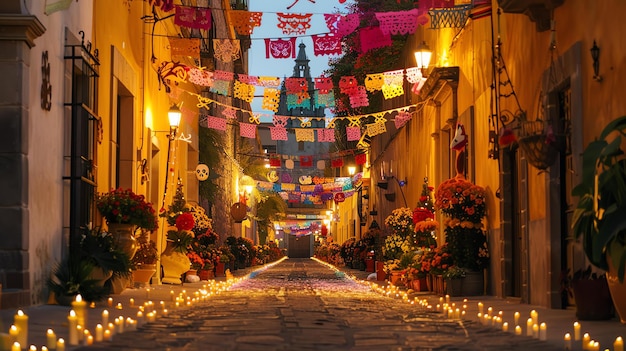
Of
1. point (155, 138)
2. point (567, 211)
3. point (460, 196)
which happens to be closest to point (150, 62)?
point (155, 138)

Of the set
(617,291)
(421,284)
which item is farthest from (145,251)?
(617,291)

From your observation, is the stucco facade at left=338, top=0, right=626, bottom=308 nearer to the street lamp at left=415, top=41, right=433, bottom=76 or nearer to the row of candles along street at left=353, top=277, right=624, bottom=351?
the street lamp at left=415, top=41, right=433, bottom=76

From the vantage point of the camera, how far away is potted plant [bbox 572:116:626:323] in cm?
869

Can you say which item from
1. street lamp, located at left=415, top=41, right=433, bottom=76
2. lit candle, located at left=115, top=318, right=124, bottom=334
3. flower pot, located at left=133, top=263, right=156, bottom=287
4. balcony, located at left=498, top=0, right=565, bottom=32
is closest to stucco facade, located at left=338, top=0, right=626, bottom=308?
balcony, located at left=498, top=0, right=565, bottom=32

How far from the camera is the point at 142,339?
8031mm

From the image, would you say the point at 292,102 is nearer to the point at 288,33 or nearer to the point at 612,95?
the point at 288,33

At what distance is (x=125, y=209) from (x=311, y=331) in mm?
6625

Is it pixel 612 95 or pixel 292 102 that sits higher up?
pixel 292 102

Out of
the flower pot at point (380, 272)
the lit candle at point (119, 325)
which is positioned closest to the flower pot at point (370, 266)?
the flower pot at point (380, 272)

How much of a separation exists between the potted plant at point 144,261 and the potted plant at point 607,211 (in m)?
10.8

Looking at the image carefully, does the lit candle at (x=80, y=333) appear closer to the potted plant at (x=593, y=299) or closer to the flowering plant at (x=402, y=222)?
the potted plant at (x=593, y=299)

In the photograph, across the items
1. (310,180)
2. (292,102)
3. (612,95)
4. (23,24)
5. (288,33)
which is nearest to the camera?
(612,95)

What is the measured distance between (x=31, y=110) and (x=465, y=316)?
5.45 metres

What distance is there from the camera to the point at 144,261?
749 inches
